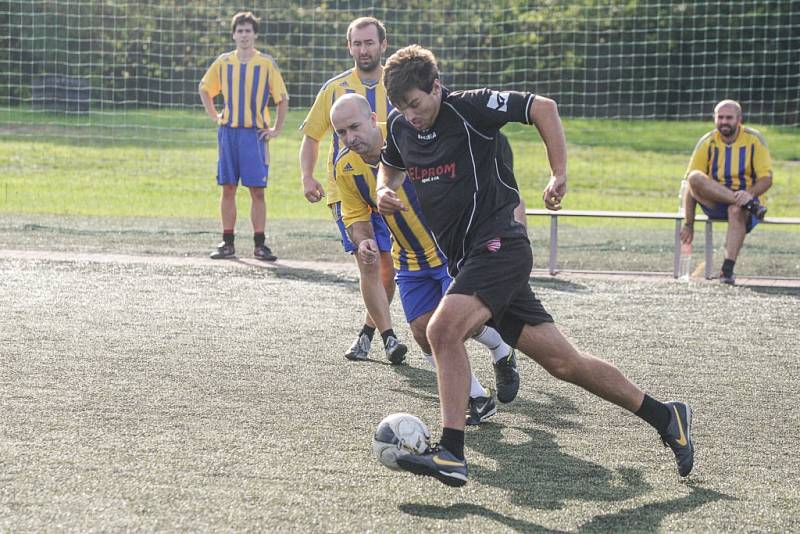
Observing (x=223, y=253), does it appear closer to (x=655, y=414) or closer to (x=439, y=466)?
(x=655, y=414)

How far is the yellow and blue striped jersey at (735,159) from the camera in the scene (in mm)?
10234

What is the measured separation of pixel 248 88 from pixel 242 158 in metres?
0.63

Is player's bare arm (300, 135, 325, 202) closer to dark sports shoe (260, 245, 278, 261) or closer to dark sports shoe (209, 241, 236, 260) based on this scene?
dark sports shoe (260, 245, 278, 261)

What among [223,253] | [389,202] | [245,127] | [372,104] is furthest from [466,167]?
[245,127]

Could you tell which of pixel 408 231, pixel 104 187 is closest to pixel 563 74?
pixel 104 187

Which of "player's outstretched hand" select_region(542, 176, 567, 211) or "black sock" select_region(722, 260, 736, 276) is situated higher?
"player's outstretched hand" select_region(542, 176, 567, 211)

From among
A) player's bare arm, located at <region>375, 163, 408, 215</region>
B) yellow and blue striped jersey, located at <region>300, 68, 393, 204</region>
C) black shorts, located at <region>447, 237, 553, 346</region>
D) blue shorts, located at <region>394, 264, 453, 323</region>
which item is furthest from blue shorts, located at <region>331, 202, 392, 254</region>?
black shorts, located at <region>447, 237, 553, 346</region>

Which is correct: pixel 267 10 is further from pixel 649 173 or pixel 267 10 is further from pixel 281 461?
pixel 281 461

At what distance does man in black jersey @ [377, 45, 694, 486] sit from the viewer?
4.36 meters

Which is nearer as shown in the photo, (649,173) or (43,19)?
(43,19)

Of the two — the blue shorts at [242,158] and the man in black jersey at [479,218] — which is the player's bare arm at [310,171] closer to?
the man in black jersey at [479,218]

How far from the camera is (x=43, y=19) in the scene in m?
18.8

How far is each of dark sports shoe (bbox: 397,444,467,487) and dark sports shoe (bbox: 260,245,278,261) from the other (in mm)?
6783

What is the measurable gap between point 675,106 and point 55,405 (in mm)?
18725
